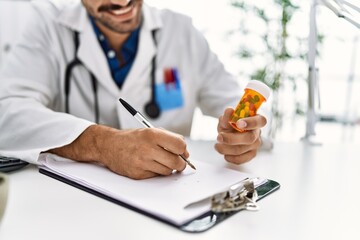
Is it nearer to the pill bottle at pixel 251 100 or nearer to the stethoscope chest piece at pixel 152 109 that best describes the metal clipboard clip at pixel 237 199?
the pill bottle at pixel 251 100

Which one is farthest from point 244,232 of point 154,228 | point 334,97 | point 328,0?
point 334,97

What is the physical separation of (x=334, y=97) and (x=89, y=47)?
2.65 metres

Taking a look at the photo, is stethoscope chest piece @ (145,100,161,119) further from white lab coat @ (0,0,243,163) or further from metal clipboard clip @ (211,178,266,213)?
metal clipboard clip @ (211,178,266,213)

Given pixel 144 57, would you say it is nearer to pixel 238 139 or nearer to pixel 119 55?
pixel 119 55

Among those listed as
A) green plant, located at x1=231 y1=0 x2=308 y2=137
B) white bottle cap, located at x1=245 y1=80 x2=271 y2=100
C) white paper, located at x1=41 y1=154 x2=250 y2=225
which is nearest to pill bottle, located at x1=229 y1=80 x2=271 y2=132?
white bottle cap, located at x1=245 y1=80 x2=271 y2=100

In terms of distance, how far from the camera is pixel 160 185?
617 millimetres

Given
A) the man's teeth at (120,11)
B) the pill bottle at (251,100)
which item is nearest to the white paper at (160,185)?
the pill bottle at (251,100)

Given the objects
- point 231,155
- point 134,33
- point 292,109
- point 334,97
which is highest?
point 134,33

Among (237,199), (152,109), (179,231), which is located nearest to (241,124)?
(237,199)

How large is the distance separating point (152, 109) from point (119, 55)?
215mm

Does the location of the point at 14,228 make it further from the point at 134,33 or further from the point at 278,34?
the point at 278,34

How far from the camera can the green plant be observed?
1742 millimetres

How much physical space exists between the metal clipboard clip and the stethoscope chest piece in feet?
1.96

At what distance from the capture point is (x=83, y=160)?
2.40 ft
